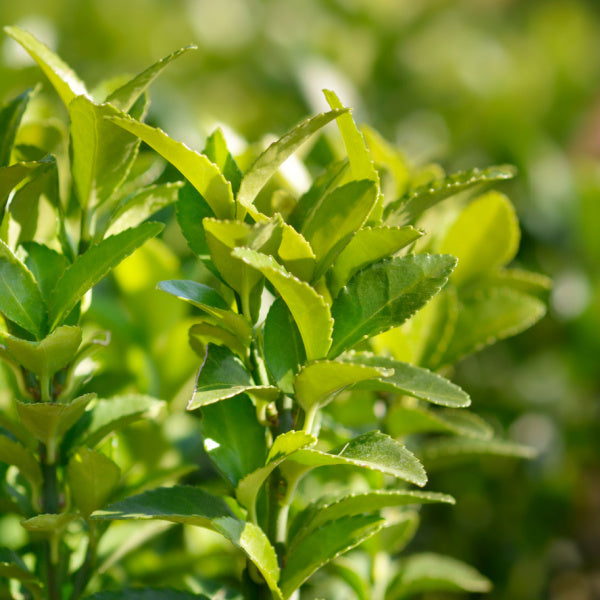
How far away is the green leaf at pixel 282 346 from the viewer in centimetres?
50

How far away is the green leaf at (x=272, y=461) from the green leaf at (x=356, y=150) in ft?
0.49

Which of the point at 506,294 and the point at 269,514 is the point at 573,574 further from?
the point at 269,514

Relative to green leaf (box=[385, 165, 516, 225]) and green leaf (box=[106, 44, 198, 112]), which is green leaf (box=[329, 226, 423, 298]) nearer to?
green leaf (box=[385, 165, 516, 225])

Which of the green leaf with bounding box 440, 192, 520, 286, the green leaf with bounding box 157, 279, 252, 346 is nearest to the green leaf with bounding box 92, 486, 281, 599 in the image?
the green leaf with bounding box 157, 279, 252, 346

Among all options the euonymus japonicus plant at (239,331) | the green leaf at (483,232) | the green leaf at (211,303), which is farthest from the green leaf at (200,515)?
the green leaf at (483,232)

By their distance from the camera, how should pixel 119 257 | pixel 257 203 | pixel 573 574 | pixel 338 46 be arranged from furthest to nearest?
1. pixel 338 46
2. pixel 573 574
3. pixel 257 203
4. pixel 119 257

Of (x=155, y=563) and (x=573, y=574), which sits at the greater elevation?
(x=155, y=563)

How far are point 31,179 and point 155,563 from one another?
384 millimetres

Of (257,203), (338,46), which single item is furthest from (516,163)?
(257,203)

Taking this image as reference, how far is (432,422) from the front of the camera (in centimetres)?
64

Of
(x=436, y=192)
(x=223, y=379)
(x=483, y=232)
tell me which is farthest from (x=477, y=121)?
(x=223, y=379)

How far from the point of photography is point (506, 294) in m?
0.68

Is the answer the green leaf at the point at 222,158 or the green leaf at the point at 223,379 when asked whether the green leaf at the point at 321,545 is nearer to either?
the green leaf at the point at 223,379

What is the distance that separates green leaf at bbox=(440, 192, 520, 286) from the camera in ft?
2.39
